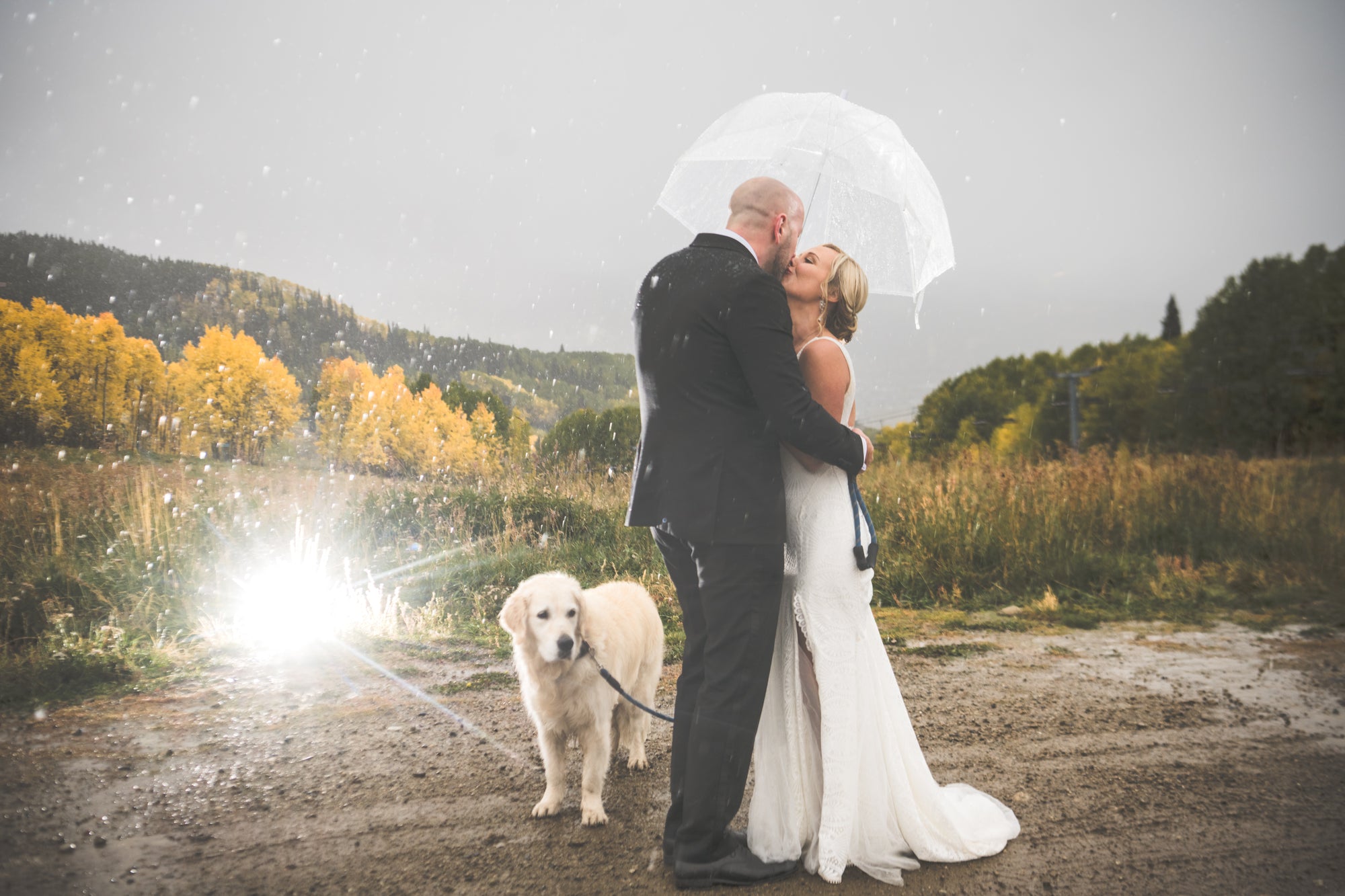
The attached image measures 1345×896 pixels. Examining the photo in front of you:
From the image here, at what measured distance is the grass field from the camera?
5.63 meters

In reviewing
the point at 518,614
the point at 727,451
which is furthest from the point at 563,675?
the point at 727,451

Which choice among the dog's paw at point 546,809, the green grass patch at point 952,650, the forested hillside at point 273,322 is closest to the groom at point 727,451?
the dog's paw at point 546,809

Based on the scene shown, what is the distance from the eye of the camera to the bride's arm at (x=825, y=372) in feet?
8.45

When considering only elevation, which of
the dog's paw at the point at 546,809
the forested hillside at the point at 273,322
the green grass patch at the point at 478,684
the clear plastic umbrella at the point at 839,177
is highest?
the forested hillside at the point at 273,322

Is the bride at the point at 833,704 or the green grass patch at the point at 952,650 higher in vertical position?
the bride at the point at 833,704

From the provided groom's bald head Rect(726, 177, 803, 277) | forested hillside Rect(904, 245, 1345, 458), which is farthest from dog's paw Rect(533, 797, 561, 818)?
forested hillside Rect(904, 245, 1345, 458)

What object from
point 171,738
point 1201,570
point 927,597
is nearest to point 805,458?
point 171,738

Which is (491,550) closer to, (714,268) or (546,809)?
(546,809)

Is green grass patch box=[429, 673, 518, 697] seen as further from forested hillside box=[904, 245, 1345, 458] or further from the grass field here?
forested hillside box=[904, 245, 1345, 458]

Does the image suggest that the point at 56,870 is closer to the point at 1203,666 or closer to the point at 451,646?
the point at 451,646

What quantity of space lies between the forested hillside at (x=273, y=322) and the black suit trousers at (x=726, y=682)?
4.80 meters

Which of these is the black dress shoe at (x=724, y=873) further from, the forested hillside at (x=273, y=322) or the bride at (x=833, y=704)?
the forested hillside at (x=273, y=322)

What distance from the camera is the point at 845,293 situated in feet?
8.70

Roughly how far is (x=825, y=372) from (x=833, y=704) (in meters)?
1.20
